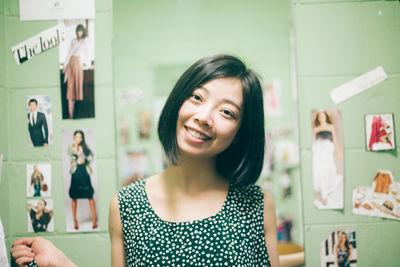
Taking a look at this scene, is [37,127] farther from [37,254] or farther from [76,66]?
[37,254]

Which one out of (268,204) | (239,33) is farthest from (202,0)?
(268,204)

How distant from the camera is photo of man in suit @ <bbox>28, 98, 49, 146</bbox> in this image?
975 mm

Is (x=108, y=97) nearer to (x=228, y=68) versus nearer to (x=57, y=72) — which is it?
(x=57, y=72)

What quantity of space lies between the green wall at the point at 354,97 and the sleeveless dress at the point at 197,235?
1.01 feet

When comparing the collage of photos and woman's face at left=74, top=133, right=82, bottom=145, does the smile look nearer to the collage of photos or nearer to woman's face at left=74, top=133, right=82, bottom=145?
woman's face at left=74, top=133, right=82, bottom=145

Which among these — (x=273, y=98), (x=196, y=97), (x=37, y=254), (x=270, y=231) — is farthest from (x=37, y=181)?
(x=273, y=98)

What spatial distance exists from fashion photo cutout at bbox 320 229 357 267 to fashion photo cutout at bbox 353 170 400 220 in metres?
0.10

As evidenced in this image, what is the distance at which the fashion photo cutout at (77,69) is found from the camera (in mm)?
970

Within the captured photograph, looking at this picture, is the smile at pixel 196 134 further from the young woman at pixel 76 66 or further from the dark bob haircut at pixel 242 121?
the young woman at pixel 76 66

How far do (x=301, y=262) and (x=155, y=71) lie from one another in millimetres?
1242

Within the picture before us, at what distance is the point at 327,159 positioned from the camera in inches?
39.0

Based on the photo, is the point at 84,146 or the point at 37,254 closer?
the point at 37,254

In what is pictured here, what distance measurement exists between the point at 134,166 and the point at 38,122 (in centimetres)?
44

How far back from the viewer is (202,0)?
1302mm
